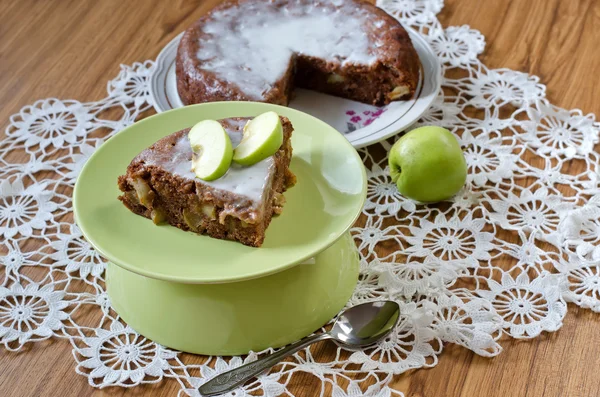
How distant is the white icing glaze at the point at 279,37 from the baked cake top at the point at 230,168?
0.54 metres

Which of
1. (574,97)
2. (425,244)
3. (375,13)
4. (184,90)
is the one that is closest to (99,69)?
(184,90)

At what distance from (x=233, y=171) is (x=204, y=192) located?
69 mm

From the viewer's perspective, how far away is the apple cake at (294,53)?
72.3 inches

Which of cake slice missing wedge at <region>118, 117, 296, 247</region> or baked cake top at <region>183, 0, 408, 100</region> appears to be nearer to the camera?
cake slice missing wedge at <region>118, 117, 296, 247</region>

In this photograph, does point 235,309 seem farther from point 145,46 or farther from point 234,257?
point 145,46

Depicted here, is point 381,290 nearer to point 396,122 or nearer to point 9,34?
point 396,122

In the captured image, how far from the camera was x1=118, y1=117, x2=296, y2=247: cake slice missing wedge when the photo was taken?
1225 millimetres

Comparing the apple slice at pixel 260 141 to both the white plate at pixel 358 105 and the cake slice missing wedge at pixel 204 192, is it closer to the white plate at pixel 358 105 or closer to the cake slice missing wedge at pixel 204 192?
the cake slice missing wedge at pixel 204 192

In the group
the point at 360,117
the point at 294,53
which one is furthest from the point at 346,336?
the point at 294,53

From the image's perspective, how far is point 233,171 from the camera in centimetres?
127

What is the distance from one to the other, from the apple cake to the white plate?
0.03m

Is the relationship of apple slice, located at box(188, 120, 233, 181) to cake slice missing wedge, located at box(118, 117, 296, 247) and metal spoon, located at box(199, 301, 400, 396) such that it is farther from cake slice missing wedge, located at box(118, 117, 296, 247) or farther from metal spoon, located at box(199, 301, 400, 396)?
metal spoon, located at box(199, 301, 400, 396)

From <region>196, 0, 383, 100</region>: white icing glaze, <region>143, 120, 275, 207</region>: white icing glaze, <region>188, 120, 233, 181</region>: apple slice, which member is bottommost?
<region>196, 0, 383, 100</region>: white icing glaze

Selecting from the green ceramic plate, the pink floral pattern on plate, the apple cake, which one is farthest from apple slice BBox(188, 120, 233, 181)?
the pink floral pattern on plate
